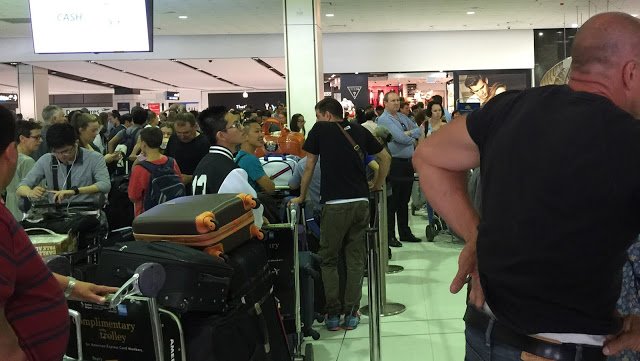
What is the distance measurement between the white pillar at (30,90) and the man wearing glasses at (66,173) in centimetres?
1453

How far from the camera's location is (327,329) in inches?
182

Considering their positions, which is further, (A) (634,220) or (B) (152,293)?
(B) (152,293)

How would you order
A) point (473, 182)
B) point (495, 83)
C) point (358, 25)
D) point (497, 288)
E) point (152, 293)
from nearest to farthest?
point (497, 288), point (152, 293), point (473, 182), point (358, 25), point (495, 83)

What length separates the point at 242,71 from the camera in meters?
22.3

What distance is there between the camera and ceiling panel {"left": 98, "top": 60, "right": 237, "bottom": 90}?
18684 millimetres

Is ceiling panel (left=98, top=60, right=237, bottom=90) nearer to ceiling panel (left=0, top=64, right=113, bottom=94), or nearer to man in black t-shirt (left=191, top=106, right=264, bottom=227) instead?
ceiling panel (left=0, top=64, right=113, bottom=94)

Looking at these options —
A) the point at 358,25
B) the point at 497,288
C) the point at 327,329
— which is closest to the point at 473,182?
the point at 497,288

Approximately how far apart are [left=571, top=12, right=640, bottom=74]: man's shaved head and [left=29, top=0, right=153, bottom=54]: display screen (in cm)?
649

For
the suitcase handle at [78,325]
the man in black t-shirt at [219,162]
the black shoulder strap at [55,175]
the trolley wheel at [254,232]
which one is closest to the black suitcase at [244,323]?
the trolley wheel at [254,232]

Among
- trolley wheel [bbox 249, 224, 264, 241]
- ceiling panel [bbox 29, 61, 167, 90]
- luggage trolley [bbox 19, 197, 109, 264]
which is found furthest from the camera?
ceiling panel [bbox 29, 61, 167, 90]

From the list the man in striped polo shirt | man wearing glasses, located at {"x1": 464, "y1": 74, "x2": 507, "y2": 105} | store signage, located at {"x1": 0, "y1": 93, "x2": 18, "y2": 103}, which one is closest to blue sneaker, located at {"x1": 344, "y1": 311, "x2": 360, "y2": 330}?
the man in striped polo shirt

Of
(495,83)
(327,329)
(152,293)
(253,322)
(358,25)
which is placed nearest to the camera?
(152,293)

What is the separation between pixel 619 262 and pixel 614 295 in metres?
0.08

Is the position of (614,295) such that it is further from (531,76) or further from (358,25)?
(531,76)
